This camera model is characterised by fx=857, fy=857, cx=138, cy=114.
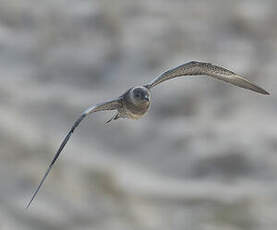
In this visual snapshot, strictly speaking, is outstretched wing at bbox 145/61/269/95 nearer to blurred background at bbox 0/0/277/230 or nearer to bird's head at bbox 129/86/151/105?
bird's head at bbox 129/86/151/105

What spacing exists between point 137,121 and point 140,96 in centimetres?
674

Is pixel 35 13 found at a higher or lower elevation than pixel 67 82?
higher

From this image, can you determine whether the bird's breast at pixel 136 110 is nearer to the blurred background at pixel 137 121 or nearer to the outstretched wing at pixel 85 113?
the outstretched wing at pixel 85 113

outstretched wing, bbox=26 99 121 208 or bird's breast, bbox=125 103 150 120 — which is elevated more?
bird's breast, bbox=125 103 150 120

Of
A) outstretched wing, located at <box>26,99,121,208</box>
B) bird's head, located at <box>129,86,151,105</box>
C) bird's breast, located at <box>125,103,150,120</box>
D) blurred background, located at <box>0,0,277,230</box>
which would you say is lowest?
outstretched wing, located at <box>26,99,121,208</box>

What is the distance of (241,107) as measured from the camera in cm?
900

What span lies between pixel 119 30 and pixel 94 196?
8.43 feet

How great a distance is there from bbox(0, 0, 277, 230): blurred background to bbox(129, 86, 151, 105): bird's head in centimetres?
535

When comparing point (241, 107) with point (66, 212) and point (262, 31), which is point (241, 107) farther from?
point (66, 212)

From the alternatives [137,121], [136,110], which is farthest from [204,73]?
[137,121]

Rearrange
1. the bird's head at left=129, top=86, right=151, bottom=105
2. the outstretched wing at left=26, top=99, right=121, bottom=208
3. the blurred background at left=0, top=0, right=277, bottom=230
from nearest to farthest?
the outstretched wing at left=26, top=99, right=121, bottom=208, the bird's head at left=129, top=86, right=151, bottom=105, the blurred background at left=0, top=0, right=277, bottom=230

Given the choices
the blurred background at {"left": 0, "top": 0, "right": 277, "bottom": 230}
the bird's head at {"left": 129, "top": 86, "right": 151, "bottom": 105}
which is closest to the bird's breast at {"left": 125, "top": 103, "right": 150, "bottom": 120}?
the bird's head at {"left": 129, "top": 86, "right": 151, "bottom": 105}

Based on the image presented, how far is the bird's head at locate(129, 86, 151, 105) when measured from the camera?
6.97 feet

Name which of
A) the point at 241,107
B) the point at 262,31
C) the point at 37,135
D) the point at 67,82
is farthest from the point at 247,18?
the point at 37,135
